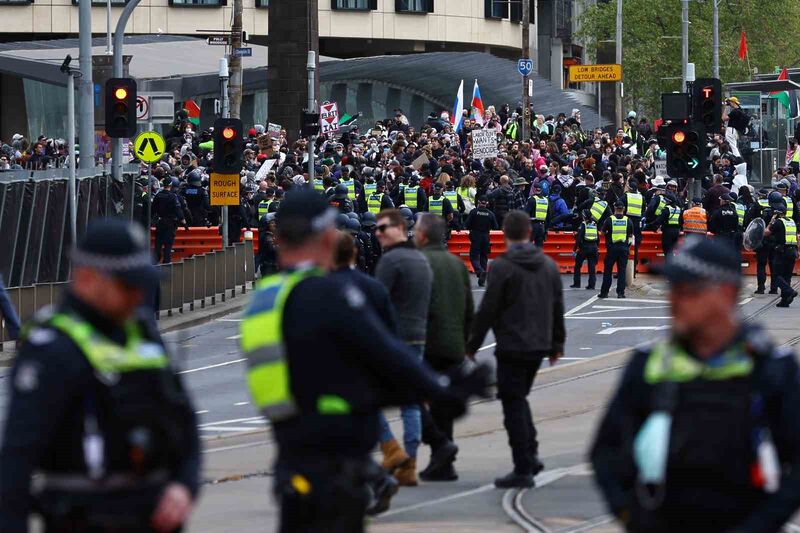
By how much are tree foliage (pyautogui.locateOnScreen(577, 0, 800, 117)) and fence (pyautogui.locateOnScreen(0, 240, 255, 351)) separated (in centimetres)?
4607

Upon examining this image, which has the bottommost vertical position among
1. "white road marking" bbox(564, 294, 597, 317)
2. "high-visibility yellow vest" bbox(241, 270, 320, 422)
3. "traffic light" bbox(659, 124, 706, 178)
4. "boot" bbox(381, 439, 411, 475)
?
"white road marking" bbox(564, 294, 597, 317)

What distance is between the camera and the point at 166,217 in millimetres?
31312

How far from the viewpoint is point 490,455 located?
43.8 feet

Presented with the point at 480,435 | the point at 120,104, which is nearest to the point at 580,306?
the point at 120,104

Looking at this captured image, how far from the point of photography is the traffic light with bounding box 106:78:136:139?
85.3 ft

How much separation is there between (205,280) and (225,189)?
247cm

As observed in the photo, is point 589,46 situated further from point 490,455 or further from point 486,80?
point 490,455

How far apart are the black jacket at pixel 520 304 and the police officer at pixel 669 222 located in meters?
19.0

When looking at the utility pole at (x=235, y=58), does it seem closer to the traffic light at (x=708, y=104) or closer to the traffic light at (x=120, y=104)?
the traffic light at (x=120, y=104)

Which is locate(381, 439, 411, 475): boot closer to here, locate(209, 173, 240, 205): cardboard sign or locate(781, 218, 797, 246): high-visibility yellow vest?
locate(781, 218, 797, 246): high-visibility yellow vest

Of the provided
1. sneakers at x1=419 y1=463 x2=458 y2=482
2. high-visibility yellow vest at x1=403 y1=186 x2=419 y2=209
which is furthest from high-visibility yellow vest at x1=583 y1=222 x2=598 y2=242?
sneakers at x1=419 y1=463 x2=458 y2=482

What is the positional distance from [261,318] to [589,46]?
238 feet


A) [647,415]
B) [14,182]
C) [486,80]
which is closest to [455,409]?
[647,415]

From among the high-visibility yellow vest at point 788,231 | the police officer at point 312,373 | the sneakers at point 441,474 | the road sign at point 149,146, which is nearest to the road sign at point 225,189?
the road sign at point 149,146
